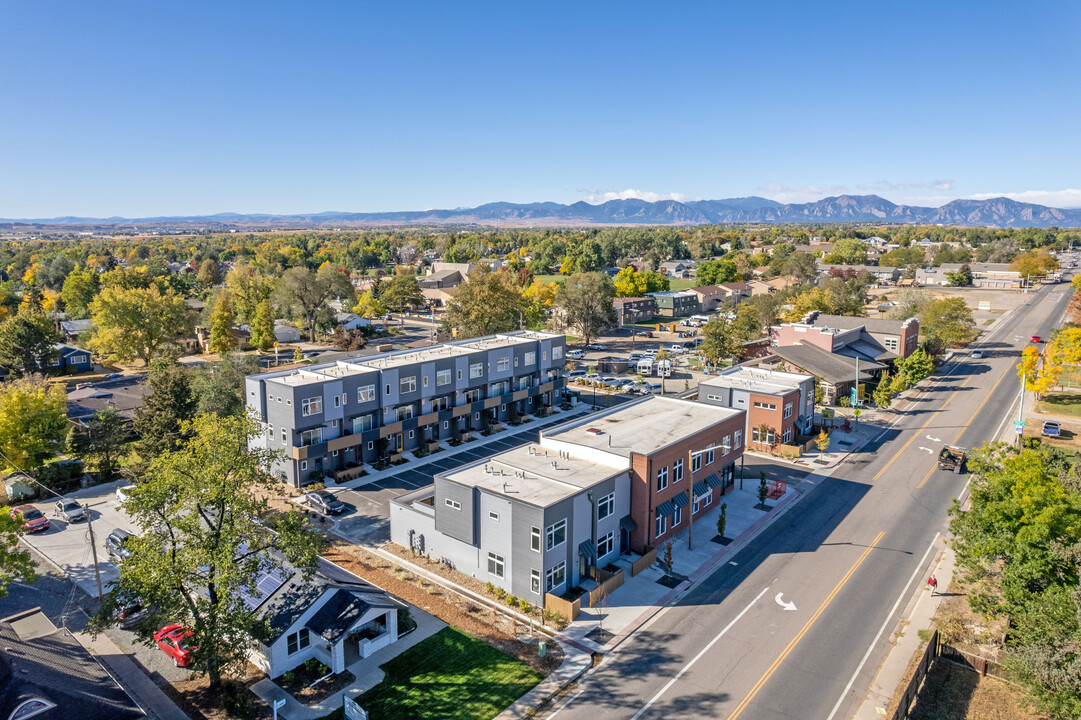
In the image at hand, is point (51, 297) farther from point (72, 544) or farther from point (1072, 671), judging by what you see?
point (1072, 671)

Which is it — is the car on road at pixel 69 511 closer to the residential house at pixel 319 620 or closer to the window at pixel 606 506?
the residential house at pixel 319 620

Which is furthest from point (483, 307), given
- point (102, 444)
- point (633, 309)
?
point (102, 444)

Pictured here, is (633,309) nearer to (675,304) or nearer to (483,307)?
(675,304)

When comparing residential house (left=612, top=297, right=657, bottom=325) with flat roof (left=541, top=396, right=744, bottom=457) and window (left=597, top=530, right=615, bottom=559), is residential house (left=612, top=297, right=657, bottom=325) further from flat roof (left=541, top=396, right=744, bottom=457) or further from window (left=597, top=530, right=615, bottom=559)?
window (left=597, top=530, right=615, bottom=559)

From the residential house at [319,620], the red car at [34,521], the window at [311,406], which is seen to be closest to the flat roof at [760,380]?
the window at [311,406]

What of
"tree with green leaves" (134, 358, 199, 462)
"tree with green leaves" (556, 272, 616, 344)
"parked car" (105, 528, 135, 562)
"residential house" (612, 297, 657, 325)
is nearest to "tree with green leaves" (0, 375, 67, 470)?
"tree with green leaves" (134, 358, 199, 462)

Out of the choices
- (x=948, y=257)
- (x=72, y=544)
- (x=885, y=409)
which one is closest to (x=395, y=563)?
(x=72, y=544)
